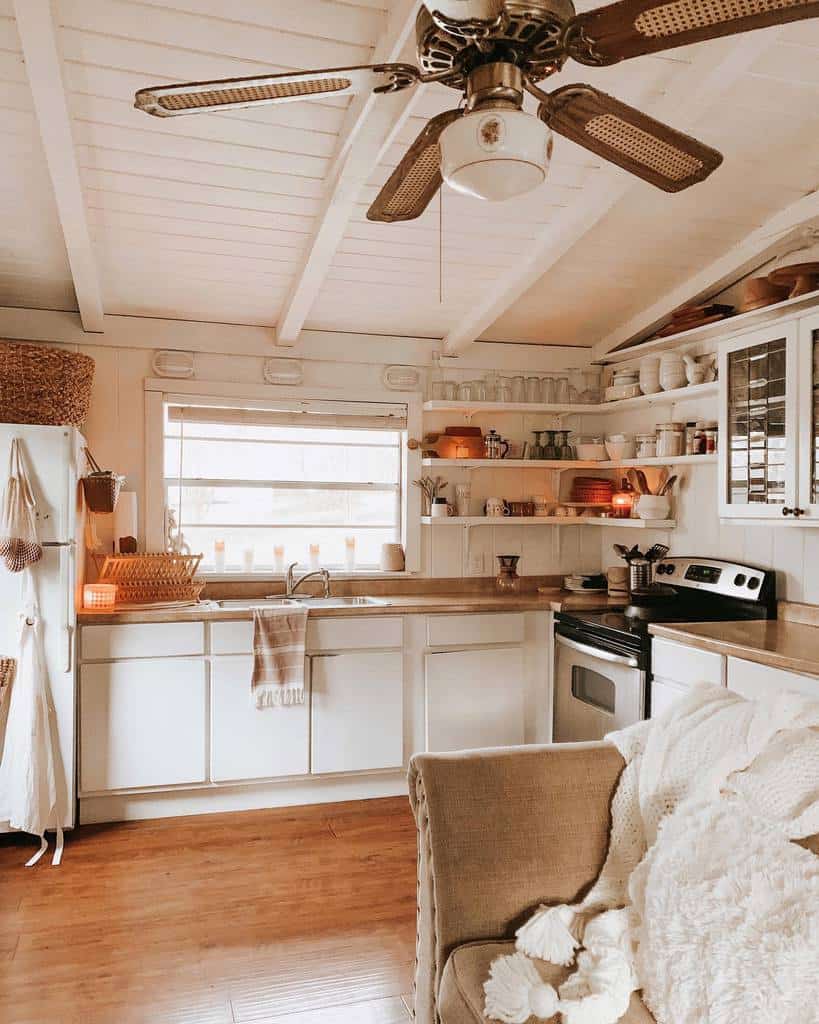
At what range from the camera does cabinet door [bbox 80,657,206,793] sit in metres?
3.66

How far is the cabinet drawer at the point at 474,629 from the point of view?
13.5 feet

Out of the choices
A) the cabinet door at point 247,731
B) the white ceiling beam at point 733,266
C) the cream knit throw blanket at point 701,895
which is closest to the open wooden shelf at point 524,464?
the white ceiling beam at point 733,266

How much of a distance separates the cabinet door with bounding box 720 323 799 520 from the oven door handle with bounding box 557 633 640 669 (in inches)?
27.7

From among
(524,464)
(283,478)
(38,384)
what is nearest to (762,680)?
(524,464)

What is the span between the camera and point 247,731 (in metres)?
3.85

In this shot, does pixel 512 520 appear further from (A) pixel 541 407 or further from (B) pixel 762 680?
(B) pixel 762 680

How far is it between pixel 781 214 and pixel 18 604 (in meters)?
3.45

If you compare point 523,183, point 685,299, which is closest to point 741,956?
point 523,183

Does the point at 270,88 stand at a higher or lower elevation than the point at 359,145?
lower

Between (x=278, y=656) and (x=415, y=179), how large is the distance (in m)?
2.58

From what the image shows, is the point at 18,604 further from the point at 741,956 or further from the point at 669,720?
the point at 741,956

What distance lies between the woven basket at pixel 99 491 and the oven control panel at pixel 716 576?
2610 mm

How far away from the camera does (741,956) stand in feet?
4.59

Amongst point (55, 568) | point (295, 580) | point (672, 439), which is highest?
point (672, 439)
